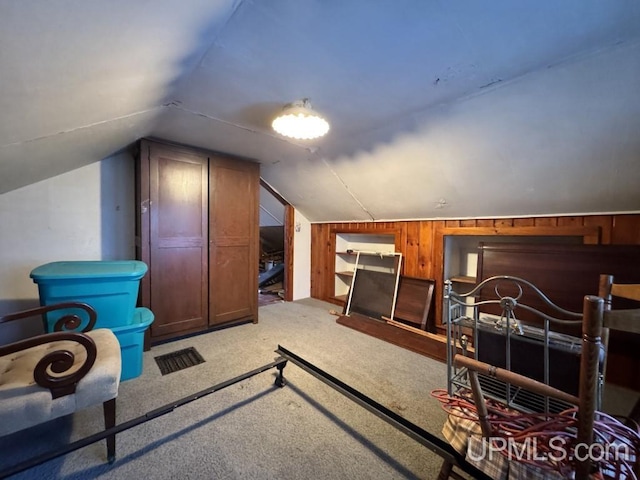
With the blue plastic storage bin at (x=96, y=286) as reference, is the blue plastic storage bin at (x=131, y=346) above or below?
below

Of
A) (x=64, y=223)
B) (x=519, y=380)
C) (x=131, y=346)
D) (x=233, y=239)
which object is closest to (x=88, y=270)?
(x=131, y=346)

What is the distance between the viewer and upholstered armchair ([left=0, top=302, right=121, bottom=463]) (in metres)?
1.06

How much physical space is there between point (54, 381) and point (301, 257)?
3.53 meters

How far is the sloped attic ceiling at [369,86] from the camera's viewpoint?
38.8 inches

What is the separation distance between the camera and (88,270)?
1.85 metres

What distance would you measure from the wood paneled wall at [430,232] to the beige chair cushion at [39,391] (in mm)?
3059

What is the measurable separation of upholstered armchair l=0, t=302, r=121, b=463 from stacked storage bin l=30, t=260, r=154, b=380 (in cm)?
36

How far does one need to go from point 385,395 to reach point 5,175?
9.84 feet

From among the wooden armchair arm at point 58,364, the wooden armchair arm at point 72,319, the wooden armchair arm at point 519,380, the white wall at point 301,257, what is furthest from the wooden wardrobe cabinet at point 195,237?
the wooden armchair arm at point 519,380

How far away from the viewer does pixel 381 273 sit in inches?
145

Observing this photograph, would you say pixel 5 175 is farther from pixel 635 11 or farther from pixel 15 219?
pixel 635 11

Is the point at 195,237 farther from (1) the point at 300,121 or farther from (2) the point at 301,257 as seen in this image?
(2) the point at 301,257

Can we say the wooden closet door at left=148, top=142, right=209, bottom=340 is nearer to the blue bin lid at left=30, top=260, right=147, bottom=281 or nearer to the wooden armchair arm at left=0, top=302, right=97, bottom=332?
the blue bin lid at left=30, top=260, right=147, bottom=281

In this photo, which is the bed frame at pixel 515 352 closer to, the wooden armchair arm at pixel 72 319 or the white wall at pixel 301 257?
the wooden armchair arm at pixel 72 319
